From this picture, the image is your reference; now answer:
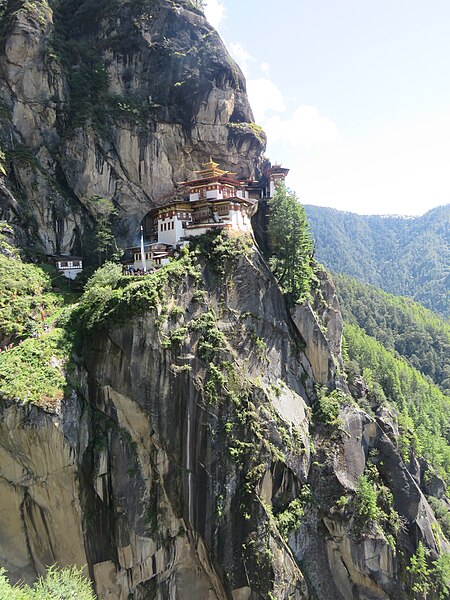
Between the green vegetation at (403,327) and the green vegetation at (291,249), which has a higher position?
the green vegetation at (291,249)

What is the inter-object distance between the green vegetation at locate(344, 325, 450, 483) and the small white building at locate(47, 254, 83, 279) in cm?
3704

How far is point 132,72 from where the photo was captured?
47.2m

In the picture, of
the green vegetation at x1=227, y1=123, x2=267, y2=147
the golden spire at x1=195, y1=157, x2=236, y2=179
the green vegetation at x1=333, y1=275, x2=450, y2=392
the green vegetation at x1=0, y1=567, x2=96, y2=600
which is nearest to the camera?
the green vegetation at x1=0, y1=567, x2=96, y2=600

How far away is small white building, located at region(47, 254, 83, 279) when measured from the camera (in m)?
38.5

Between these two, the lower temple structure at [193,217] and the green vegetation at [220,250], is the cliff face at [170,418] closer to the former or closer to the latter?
the green vegetation at [220,250]

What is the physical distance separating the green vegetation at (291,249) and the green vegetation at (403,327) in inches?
2845

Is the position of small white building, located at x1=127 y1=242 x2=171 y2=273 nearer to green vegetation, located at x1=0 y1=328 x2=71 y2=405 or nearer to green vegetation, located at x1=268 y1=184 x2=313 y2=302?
green vegetation, located at x1=268 y1=184 x2=313 y2=302

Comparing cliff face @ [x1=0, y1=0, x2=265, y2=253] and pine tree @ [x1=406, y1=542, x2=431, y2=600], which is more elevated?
cliff face @ [x1=0, y1=0, x2=265, y2=253]

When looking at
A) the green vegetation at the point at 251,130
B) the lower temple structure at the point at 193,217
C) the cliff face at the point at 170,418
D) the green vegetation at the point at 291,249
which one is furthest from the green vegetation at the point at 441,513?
the green vegetation at the point at 251,130

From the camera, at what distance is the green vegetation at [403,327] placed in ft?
345

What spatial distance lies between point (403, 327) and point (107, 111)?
103796mm

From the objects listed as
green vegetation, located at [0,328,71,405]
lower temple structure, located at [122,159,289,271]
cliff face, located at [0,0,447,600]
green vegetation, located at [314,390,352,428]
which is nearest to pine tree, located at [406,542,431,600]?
cliff face, located at [0,0,447,600]

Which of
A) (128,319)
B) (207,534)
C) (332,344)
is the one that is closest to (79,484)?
(207,534)

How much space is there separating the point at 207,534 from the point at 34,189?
3423 cm
